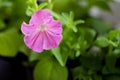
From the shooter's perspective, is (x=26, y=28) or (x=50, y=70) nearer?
(x=26, y=28)

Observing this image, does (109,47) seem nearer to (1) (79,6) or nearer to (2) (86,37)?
(2) (86,37)

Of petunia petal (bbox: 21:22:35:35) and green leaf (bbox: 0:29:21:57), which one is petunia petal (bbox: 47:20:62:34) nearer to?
petunia petal (bbox: 21:22:35:35)

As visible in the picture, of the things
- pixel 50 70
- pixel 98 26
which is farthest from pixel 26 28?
pixel 98 26

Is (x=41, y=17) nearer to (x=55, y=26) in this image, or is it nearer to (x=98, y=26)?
(x=55, y=26)

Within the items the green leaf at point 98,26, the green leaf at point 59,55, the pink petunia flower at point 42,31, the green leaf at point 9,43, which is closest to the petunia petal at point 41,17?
the pink petunia flower at point 42,31

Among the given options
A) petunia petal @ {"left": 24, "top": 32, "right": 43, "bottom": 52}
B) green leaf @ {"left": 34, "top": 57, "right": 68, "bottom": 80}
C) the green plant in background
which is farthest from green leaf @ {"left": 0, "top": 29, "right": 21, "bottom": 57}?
petunia petal @ {"left": 24, "top": 32, "right": 43, "bottom": 52}

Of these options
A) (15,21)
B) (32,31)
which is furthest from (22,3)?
(32,31)
